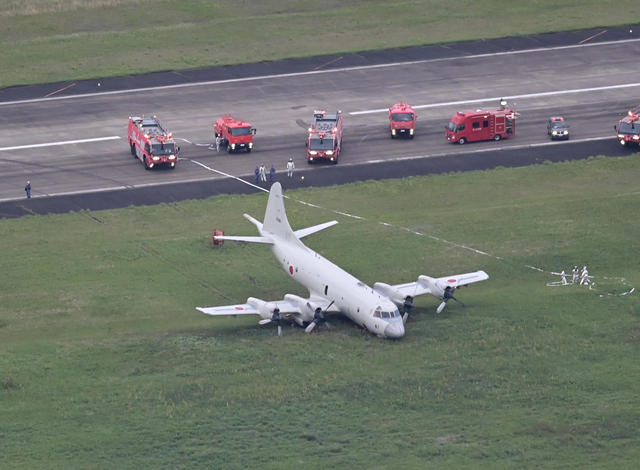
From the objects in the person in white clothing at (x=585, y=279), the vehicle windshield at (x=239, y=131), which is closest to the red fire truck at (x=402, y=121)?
the vehicle windshield at (x=239, y=131)

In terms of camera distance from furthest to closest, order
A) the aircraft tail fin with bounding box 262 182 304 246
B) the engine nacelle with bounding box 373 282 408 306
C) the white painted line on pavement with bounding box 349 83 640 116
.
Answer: the white painted line on pavement with bounding box 349 83 640 116
the aircraft tail fin with bounding box 262 182 304 246
the engine nacelle with bounding box 373 282 408 306

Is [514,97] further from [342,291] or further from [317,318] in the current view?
[317,318]

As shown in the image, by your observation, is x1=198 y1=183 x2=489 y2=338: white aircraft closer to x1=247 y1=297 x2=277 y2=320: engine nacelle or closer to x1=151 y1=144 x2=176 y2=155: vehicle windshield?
x1=247 y1=297 x2=277 y2=320: engine nacelle

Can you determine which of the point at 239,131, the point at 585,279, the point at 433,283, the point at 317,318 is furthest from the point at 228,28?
the point at 317,318

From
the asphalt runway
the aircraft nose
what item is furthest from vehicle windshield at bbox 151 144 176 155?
the aircraft nose

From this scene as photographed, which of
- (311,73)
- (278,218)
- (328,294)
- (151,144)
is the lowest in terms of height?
(328,294)

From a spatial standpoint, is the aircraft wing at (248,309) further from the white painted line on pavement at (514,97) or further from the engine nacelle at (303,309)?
the white painted line on pavement at (514,97)

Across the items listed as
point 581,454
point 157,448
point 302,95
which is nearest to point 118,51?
point 302,95
